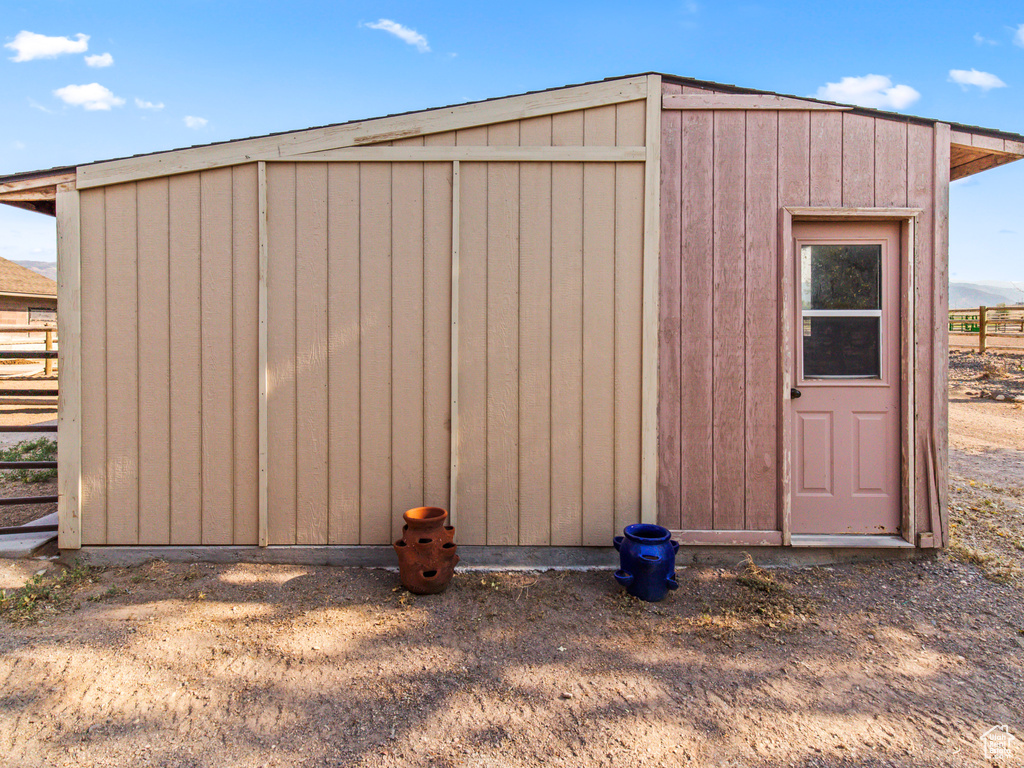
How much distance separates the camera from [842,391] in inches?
152

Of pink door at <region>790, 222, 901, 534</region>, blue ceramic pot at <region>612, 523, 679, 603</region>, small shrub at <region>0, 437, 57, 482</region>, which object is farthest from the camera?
Result: small shrub at <region>0, 437, 57, 482</region>

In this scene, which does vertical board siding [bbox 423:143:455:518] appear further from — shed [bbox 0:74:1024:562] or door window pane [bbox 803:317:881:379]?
door window pane [bbox 803:317:881:379]

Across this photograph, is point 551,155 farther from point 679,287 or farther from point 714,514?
point 714,514

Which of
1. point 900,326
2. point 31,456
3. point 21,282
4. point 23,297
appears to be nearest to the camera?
point 900,326

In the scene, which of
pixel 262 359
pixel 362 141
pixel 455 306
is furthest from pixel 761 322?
pixel 262 359

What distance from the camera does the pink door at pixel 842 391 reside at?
3834 mm

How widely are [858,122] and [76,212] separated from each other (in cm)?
493

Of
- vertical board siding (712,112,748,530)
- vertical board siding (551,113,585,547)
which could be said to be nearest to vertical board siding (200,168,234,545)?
vertical board siding (551,113,585,547)

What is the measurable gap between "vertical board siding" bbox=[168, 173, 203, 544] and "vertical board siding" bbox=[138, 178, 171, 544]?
40mm

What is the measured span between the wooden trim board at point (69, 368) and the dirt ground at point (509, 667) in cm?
33

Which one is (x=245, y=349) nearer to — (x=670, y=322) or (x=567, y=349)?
(x=567, y=349)

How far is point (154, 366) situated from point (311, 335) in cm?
100

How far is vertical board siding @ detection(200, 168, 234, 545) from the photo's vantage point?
3.62 m

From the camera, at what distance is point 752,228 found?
12.1ft
